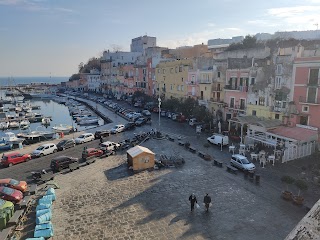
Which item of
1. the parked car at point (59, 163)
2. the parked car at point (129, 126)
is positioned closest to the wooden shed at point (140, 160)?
the parked car at point (59, 163)

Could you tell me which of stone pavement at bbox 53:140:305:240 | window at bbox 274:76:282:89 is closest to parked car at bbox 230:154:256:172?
stone pavement at bbox 53:140:305:240

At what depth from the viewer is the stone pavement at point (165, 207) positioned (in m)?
14.9

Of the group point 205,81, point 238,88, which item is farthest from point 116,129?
point 238,88

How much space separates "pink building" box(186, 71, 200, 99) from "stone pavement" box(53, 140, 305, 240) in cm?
2747

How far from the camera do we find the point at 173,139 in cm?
3456

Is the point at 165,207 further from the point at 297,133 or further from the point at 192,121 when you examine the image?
the point at 192,121

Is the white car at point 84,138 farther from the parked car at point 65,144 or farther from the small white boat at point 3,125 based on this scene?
the small white boat at point 3,125

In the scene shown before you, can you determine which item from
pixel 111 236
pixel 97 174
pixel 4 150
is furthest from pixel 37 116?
pixel 111 236

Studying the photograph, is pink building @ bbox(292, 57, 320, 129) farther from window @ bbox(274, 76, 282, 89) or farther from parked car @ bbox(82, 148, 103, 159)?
parked car @ bbox(82, 148, 103, 159)

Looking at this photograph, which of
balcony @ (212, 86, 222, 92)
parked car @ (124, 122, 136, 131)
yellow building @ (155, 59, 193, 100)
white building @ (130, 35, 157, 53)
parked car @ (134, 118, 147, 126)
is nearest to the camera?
parked car @ (124, 122, 136, 131)

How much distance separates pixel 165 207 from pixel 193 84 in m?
35.5

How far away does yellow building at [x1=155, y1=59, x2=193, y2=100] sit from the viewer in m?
53.3

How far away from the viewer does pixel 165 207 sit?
17484mm

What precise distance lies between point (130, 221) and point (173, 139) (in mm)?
19376
